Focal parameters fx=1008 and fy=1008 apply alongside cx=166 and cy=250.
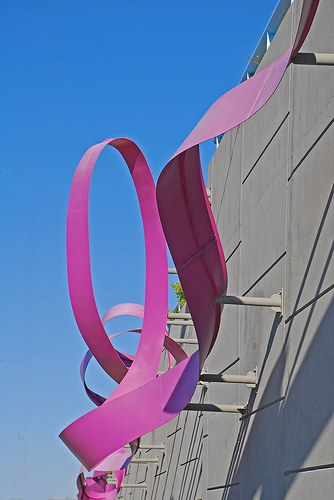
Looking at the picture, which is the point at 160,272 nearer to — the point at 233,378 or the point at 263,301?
the point at 233,378

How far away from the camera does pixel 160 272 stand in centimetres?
1163

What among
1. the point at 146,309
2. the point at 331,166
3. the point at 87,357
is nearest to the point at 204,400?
the point at 87,357

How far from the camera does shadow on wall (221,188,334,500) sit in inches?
301

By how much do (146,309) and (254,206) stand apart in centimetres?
175

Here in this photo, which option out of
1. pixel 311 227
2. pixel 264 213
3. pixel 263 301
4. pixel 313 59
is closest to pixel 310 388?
pixel 311 227

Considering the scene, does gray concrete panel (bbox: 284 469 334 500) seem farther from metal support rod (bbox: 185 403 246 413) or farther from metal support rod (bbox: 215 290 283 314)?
metal support rod (bbox: 185 403 246 413)

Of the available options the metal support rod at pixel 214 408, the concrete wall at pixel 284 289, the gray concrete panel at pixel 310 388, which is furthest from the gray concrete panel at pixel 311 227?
the metal support rod at pixel 214 408

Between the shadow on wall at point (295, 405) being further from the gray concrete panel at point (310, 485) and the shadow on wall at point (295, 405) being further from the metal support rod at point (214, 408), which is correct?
the metal support rod at point (214, 408)

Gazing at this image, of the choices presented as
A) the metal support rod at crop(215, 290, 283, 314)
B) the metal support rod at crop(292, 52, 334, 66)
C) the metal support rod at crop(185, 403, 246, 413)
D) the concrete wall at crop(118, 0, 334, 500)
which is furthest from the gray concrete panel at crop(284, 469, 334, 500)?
the metal support rod at crop(292, 52, 334, 66)

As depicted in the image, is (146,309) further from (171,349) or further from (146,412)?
(146,412)

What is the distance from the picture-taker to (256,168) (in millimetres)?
11688

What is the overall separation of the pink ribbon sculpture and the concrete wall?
810 millimetres

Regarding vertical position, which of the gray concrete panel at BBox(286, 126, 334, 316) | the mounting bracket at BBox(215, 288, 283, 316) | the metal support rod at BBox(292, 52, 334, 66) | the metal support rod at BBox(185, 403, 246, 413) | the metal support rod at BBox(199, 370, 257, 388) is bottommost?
the metal support rod at BBox(185, 403, 246, 413)

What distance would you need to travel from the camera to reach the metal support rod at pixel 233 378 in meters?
10.1
